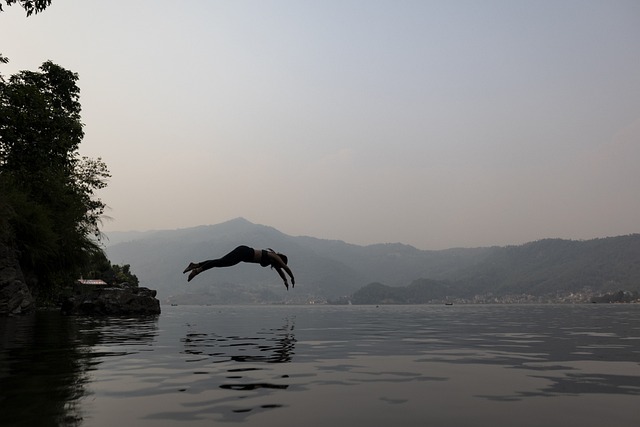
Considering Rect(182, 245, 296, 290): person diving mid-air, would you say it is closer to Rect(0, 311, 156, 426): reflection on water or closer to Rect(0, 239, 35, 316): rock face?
Rect(0, 311, 156, 426): reflection on water

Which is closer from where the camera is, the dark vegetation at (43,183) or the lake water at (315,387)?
the lake water at (315,387)

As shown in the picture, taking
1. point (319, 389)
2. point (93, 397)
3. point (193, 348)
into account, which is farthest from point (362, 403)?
point (193, 348)

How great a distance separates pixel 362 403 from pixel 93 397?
3.94 meters

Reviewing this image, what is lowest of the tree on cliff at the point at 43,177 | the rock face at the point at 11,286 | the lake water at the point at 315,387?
the lake water at the point at 315,387

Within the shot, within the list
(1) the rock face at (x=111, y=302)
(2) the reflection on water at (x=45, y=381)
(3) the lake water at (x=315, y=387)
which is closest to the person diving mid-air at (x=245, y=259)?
(3) the lake water at (x=315, y=387)

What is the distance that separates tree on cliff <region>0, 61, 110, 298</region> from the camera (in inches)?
1489

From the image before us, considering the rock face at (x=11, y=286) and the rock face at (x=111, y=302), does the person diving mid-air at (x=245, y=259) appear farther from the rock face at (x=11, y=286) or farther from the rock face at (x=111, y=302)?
the rock face at (x=111, y=302)

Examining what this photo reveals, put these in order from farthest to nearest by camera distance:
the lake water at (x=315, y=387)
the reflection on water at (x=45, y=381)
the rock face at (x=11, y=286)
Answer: the rock face at (x=11, y=286) → the lake water at (x=315, y=387) → the reflection on water at (x=45, y=381)

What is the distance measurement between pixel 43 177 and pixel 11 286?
431 inches

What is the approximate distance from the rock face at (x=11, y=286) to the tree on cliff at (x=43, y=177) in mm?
1667

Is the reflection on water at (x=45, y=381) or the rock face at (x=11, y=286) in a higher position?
the rock face at (x=11, y=286)

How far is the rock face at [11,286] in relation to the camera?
3509 cm

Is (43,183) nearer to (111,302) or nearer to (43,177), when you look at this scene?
(43,177)

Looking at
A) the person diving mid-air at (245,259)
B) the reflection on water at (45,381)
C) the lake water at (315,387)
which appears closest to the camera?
the reflection on water at (45,381)
